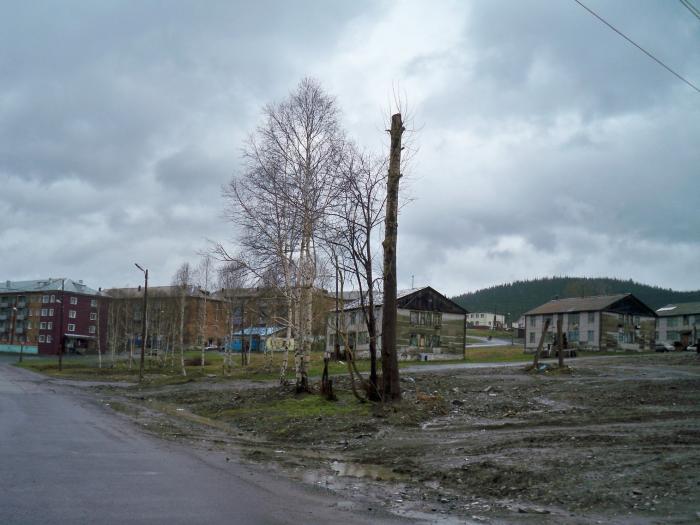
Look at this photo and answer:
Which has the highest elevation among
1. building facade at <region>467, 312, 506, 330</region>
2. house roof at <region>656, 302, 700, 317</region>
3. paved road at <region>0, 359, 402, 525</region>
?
house roof at <region>656, 302, 700, 317</region>

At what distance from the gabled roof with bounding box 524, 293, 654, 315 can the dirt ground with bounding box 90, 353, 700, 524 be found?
4765 centimetres

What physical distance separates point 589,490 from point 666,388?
13.1 metres

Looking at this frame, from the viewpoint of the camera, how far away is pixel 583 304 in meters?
75.3

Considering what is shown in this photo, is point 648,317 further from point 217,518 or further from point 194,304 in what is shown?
point 217,518

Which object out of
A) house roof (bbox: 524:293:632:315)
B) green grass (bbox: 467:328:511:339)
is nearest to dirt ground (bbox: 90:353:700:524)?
house roof (bbox: 524:293:632:315)

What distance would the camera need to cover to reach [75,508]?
24.9ft

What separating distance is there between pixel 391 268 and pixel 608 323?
195 ft

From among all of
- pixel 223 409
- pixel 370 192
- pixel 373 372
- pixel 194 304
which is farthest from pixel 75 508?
pixel 194 304

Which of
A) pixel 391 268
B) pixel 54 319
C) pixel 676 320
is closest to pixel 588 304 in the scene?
pixel 676 320

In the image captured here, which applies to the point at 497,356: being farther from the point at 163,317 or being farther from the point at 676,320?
the point at 676,320

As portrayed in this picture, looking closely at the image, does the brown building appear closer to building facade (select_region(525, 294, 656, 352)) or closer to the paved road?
building facade (select_region(525, 294, 656, 352))

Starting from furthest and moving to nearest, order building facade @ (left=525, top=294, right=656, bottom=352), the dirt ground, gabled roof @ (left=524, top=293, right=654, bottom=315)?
gabled roof @ (left=524, top=293, right=654, bottom=315) < building facade @ (left=525, top=294, right=656, bottom=352) < the dirt ground

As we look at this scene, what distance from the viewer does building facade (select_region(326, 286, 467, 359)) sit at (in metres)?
→ 66.8

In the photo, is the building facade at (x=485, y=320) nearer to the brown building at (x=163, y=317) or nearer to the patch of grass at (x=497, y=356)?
the brown building at (x=163, y=317)
